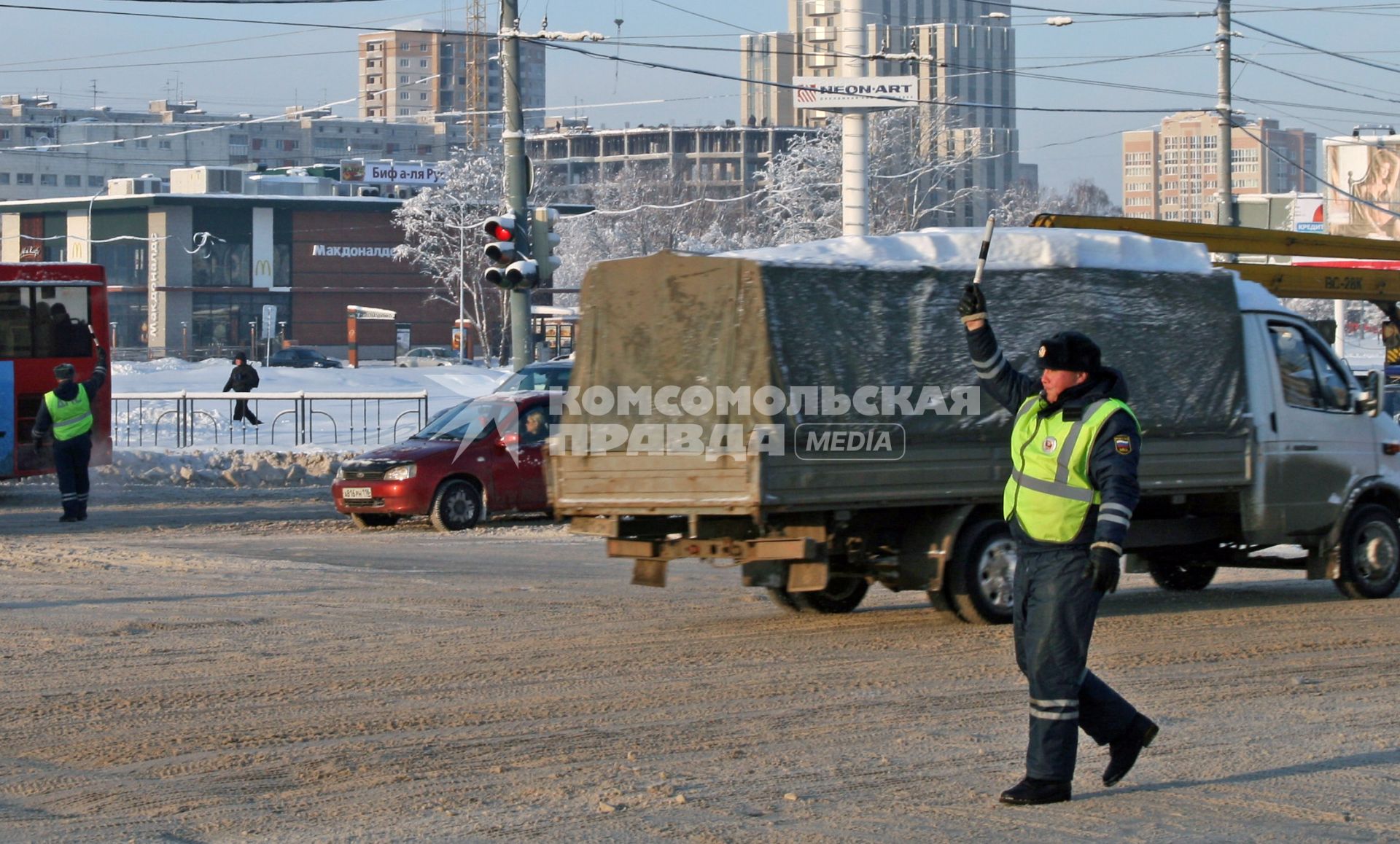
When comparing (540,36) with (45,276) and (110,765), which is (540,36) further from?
(110,765)

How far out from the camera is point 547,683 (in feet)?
29.7

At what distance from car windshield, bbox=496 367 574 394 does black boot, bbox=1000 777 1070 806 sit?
17.0 metres

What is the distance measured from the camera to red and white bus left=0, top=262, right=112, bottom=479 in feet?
72.9

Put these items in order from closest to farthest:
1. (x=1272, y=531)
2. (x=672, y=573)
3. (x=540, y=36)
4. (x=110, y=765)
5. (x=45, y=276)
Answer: (x=110, y=765), (x=1272, y=531), (x=672, y=573), (x=45, y=276), (x=540, y=36)

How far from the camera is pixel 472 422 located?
18.7 meters

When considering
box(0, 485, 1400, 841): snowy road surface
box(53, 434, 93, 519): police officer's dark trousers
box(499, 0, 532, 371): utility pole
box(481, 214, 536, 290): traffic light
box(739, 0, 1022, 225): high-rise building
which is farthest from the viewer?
box(739, 0, 1022, 225): high-rise building

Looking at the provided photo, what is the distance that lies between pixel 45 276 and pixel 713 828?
19.2 m

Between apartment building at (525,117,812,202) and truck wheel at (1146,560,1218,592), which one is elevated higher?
apartment building at (525,117,812,202)

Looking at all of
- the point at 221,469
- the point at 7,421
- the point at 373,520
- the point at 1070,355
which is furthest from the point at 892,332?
the point at 221,469

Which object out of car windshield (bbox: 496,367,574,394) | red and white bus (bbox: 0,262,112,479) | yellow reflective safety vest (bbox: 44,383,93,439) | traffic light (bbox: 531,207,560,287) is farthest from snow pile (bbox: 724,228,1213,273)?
red and white bus (bbox: 0,262,112,479)

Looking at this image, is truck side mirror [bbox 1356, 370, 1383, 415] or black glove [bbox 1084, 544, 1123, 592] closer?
black glove [bbox 1084, 544, 1123, 592]

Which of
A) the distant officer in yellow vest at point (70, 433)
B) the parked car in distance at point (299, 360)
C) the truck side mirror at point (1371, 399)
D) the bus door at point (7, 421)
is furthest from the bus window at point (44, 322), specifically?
the parked car in distance at point (299, 360)

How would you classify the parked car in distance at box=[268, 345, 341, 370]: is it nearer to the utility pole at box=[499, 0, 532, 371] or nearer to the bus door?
the bus door

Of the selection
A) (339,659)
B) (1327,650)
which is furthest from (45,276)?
(1327,650)
